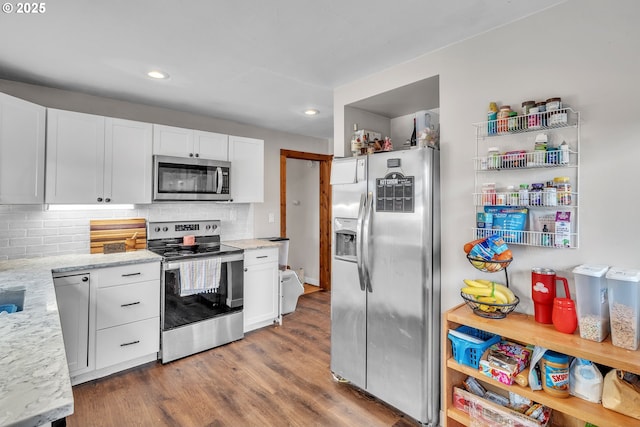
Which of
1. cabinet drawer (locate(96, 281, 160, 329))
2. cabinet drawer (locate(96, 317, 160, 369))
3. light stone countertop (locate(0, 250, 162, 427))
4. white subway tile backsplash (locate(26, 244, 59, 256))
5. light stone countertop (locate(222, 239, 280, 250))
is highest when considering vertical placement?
white subway tile backsplash (locate(26, 244, 59, 256))

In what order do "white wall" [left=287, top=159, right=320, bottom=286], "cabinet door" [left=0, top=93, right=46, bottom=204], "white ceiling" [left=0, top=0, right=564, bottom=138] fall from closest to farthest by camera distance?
1. "white ceiling" [left=0, top=0, right=564, bottom=138]
2. "cabinet door" [left=0, top=93, right=46, bottom=204]
3. "white wall" [left=287, top=159, right=320, bottom=286]

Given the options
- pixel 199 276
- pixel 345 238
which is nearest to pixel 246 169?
pixel 199 276

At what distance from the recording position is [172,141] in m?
3.17

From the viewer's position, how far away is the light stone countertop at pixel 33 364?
2.39 ft

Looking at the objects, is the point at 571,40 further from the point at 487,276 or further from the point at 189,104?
the point at 189,104

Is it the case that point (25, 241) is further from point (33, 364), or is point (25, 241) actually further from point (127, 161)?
point (33, 364)

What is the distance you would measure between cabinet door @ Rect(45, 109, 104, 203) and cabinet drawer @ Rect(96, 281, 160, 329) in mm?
815

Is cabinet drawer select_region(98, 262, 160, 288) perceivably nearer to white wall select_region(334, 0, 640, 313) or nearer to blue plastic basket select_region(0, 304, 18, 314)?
blue plastic basket select_region(0, 304, 18, 314)

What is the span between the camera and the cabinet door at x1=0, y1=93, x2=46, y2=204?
2170 millimetres

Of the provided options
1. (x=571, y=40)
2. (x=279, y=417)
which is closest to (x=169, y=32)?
(x=571, y=40)

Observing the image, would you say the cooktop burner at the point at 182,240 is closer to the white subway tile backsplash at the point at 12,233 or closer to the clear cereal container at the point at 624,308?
the white subway tile backsplash at the point at 12,233

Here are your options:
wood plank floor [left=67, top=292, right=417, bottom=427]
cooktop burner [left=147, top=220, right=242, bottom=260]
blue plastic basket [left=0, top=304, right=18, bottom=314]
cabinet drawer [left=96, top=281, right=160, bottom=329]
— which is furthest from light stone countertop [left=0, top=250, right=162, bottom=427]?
cooktop burner [left=147, top=220, right=242, bottom=260]

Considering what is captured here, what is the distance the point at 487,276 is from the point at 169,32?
2352mm

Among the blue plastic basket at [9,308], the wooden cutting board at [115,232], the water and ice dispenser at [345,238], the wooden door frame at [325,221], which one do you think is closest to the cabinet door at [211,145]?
the wooden cutting board at [115,232]
